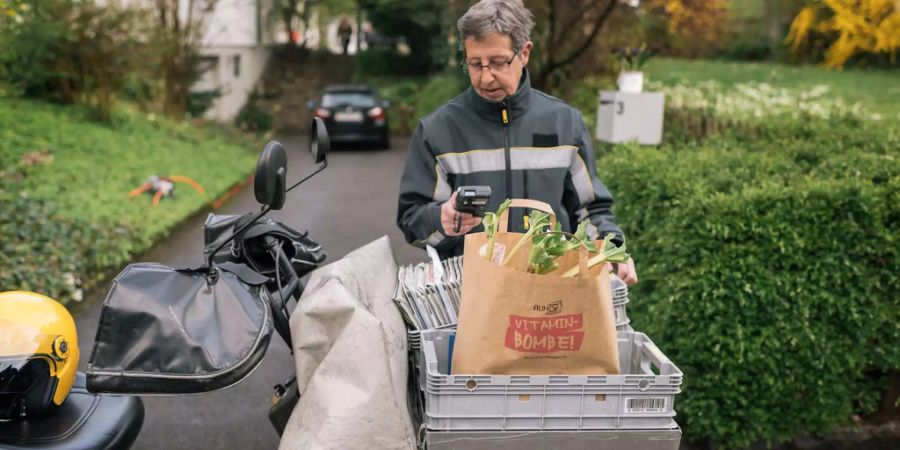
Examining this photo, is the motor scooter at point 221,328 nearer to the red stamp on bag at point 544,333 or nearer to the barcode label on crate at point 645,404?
the red stamp on bag at point 544,333

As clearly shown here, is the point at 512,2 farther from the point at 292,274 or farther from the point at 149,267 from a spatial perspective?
the point at 149,267

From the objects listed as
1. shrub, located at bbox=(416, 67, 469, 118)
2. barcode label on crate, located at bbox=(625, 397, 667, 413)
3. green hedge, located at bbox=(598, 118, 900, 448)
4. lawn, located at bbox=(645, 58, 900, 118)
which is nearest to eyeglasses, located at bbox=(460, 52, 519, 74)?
barcode label on crate, located at bbox=(625, 397, 667, 413)

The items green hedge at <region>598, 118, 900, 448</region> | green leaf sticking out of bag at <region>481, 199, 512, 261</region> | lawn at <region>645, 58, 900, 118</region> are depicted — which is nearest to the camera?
green leaf sticking out of bag at <region>481, 199, 512, 261</region>

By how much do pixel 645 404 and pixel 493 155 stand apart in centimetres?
109

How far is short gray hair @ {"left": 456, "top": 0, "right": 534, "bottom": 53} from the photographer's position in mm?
2590

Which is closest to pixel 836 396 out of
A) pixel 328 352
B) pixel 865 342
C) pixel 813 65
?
pixel 865 342

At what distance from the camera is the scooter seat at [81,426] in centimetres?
235

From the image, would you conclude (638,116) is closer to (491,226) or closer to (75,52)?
(491,226)

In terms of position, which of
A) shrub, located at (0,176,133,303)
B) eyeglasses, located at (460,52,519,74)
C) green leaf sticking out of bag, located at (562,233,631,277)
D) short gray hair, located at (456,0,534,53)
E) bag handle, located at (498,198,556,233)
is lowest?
shrub, located at (0,176,133,303)

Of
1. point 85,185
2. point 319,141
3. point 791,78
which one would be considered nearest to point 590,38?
point 85,185

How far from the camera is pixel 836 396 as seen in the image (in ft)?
14.2

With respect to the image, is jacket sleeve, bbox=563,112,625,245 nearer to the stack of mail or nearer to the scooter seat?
the stack of mail

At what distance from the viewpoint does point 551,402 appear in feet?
6.71

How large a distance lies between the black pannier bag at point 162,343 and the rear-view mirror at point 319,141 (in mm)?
600
